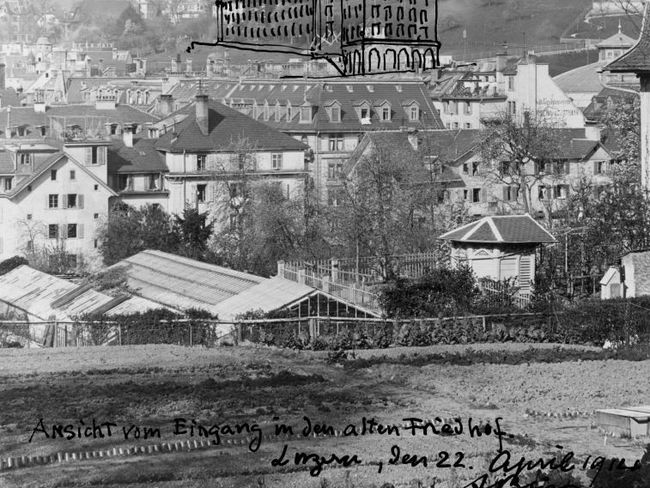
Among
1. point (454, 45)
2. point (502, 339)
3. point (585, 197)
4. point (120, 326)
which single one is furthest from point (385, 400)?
point (454, 45)

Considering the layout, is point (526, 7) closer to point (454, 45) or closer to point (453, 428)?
point (454, 45)

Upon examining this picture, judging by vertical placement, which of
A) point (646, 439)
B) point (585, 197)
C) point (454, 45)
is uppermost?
point (454, 45)

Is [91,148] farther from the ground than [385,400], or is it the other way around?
[91,148]

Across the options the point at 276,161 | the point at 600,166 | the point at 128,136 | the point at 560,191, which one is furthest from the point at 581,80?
the point at 128,136

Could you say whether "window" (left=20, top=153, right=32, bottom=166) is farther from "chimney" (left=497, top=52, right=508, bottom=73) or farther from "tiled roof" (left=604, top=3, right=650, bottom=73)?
"chimney" (left=497, top=52, right=508, bottom=73)

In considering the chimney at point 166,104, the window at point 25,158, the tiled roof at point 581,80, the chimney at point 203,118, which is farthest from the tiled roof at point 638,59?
the chimney at point 166,104

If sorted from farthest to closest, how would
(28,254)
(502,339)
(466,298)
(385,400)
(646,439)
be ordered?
1. (28,254)
2. (466,298)
3. (502,339)
4. (385,400)
5. (646,439)

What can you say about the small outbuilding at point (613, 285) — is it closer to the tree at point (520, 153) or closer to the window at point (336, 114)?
the tree at point (520, 153)

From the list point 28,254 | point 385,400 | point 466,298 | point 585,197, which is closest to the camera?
point 385,400
